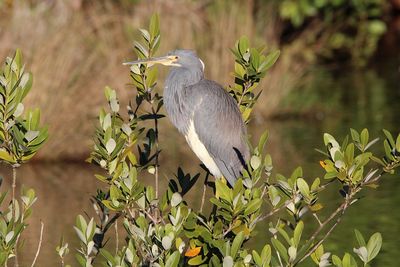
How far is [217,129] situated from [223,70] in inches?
236

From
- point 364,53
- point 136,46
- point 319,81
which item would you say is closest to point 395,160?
point 136,46

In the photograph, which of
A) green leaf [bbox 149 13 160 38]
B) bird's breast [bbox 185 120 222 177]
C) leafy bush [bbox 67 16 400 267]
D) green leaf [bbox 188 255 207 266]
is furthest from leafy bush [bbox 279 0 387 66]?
green leaf [bbox 188 255 207 266]

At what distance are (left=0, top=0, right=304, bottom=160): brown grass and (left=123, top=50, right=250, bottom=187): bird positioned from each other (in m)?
3.99

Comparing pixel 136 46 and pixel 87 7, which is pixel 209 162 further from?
pixel 87 7

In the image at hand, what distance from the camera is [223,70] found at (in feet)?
39.8

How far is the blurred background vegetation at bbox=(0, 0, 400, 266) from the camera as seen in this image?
9711 millimetres

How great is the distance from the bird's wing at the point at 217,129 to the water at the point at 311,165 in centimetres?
133

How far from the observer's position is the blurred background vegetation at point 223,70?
9.71 m

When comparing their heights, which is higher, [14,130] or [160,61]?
[14,130]

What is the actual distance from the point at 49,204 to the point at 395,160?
478cm

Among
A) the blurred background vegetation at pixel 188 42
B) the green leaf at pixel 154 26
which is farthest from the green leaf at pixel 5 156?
the blurred background vegetation at pixel 188 42

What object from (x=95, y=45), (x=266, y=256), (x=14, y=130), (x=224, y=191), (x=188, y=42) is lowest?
(x=188, y=42)

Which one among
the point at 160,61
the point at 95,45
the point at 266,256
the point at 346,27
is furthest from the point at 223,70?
the point at 266,256

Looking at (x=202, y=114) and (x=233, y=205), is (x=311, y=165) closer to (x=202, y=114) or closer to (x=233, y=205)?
(x=202, y=114)
